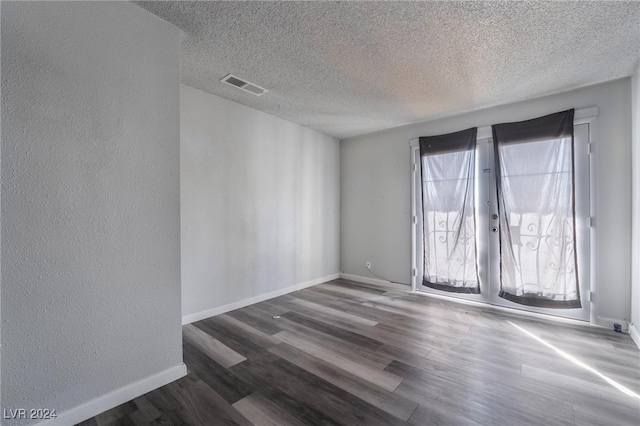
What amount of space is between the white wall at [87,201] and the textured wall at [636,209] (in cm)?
407

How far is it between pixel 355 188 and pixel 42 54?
415cm

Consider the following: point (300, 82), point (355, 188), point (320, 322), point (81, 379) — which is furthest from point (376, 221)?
point (81, 379)

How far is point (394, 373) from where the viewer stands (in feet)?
6.59

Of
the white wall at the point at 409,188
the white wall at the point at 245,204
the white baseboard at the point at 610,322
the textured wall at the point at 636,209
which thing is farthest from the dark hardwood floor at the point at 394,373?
the white wall at the point at 409,188

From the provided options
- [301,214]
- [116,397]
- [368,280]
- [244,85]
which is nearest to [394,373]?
[116,397]

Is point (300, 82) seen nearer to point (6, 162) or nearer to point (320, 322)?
point (6, 162)

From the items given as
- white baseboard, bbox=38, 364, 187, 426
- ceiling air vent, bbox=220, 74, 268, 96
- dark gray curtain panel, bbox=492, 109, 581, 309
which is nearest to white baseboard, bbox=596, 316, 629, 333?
dark gray curtain panel, bbox=492, 109, 581, 309

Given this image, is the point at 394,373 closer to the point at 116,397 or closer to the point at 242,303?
the point at 116,397

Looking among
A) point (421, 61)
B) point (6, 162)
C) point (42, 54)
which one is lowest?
point (6, 162)

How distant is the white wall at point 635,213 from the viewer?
95.8 inches

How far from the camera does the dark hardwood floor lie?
159cm

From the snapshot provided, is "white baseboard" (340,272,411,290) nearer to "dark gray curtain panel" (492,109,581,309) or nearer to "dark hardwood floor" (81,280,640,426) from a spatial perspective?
"dark hardwood floor" (81,280,640,426)

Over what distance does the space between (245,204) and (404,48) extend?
8.25 ft

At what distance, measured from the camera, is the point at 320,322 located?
297 centimetres
